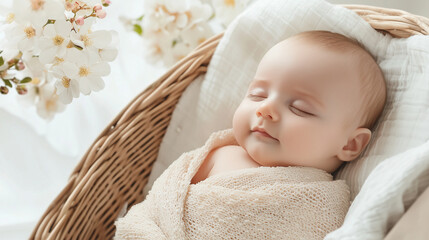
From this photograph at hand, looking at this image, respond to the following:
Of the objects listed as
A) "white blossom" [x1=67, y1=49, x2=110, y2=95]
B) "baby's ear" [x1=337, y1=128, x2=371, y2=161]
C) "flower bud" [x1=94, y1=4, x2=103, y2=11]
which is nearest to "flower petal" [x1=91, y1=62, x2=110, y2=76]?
"white blossom" [x1=67, y1=49, x2=110, y2=95]

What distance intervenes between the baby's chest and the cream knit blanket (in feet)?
0.17

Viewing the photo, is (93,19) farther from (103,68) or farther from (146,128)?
(146,128)

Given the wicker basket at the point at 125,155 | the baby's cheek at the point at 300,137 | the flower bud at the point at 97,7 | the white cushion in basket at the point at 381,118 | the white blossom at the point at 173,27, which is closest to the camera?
the white cushion in basket at the point at 381,118

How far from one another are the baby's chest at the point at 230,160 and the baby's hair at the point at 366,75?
256mm

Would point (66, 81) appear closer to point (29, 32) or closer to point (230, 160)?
point (29, 32)

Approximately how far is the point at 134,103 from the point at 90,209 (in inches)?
10.7

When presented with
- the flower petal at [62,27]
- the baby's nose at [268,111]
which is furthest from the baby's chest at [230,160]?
the flower petal at [62,27]

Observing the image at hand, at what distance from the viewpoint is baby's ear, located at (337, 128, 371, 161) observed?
1099mm

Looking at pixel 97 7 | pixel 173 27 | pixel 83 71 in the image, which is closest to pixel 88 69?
pixel 83 71

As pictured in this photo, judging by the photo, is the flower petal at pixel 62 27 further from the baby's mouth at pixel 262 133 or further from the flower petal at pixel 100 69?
the baby's mouth at pixel 262 133

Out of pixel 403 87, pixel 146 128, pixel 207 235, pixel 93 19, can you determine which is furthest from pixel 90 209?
pixel 403 87

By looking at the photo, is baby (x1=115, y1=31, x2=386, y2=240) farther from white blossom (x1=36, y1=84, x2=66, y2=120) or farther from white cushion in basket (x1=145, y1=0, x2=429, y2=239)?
white blossom (x1=36, y1=84, x2=66, y2=120)

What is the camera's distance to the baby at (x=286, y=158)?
1009 mm

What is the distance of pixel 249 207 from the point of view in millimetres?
1007
